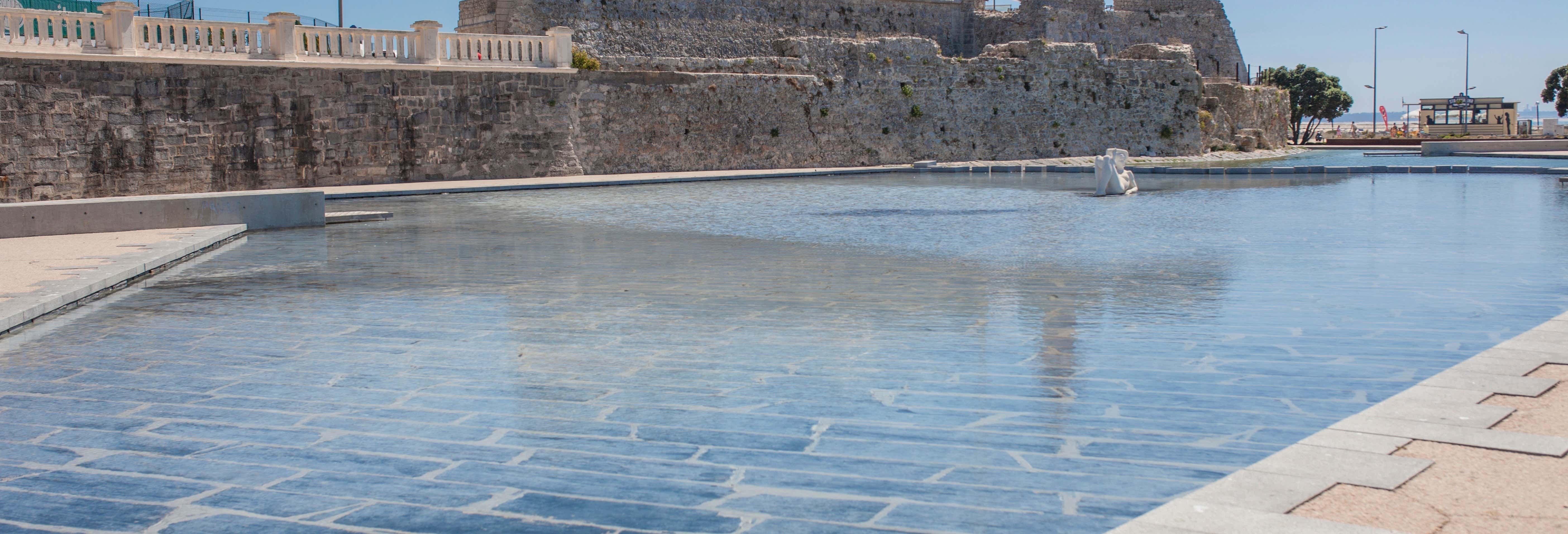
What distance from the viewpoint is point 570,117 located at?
942 inches

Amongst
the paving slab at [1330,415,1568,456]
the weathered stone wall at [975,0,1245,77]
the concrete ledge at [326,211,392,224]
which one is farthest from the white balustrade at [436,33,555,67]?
the paving slab at [1330,415,1568,456]

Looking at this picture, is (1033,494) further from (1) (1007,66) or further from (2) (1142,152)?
(2) (1142,152)

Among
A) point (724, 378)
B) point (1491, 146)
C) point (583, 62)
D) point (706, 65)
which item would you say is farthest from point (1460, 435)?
point (1491, 146)

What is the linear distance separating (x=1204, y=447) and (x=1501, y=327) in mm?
2832

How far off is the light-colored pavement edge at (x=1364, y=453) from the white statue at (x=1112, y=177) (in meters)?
13.0

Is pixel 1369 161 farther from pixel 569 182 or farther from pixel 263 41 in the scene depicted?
pixel 263 41

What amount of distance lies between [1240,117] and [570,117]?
2635 centimetres

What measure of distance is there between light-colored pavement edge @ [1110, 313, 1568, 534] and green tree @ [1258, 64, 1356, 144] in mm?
69051

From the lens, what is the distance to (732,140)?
27.1 m

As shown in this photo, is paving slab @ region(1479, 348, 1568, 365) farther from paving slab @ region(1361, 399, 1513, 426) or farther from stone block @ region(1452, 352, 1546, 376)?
paving slab @ region(1361, 399, 1513, 426)

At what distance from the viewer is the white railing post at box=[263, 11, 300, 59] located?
1973 centimetres

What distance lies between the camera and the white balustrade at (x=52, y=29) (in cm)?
1714

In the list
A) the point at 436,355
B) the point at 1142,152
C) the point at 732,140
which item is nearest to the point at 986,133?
the point at 1142,152

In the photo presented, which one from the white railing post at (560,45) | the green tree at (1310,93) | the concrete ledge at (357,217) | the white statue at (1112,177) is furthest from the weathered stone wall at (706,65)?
the green tree at (1310,93)
